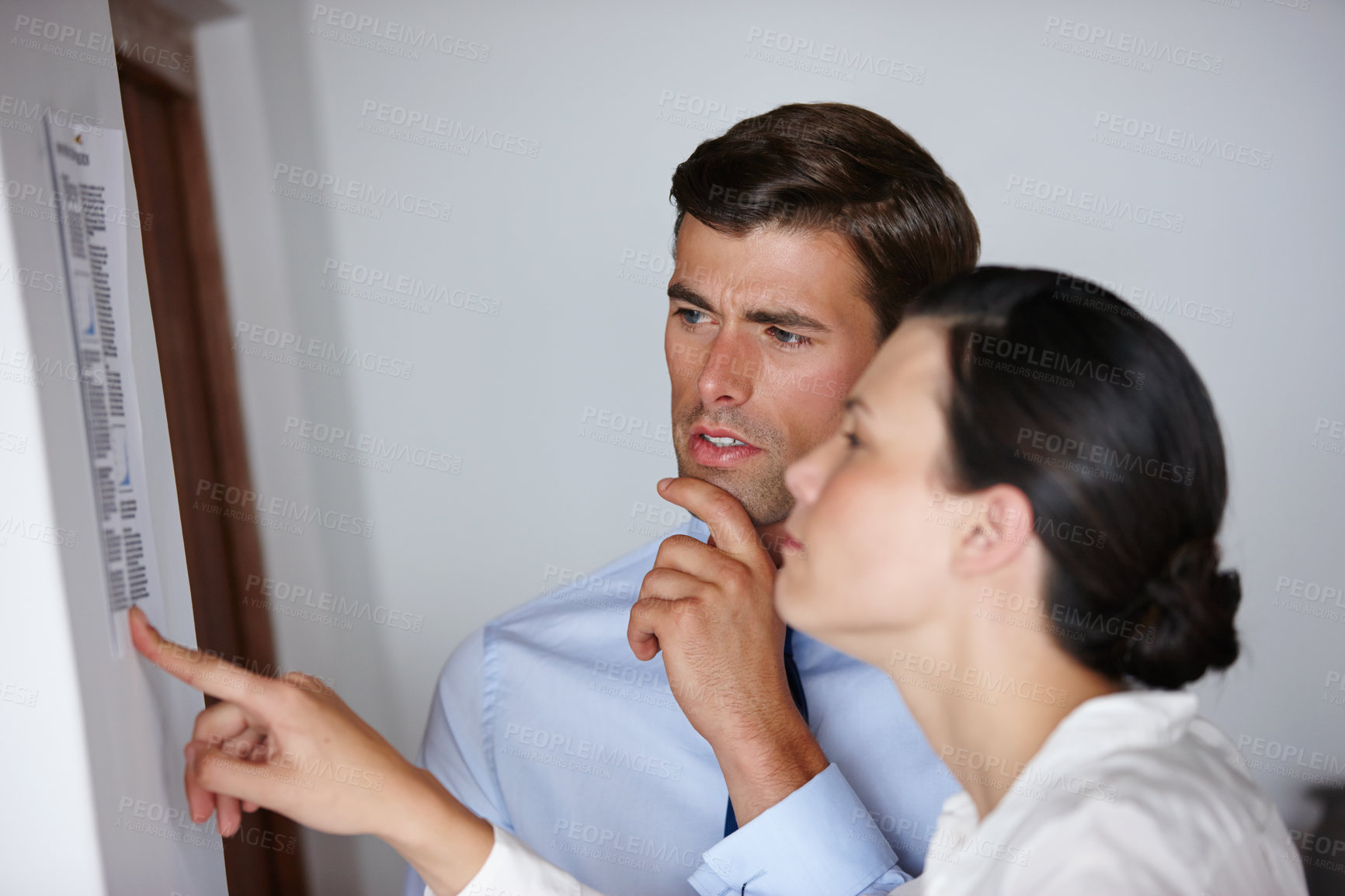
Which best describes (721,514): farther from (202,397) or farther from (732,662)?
(202,397)

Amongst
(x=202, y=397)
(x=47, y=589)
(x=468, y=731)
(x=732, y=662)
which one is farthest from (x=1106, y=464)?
(x=202, y=397)

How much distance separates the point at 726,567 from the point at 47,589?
30.7 inches

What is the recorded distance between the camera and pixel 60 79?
868 millimetres

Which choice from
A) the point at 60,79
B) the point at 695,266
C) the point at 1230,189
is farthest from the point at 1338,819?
the point at 60,79

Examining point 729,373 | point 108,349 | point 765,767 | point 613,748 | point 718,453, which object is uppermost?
point 108,349

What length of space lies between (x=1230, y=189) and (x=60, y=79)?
209cm

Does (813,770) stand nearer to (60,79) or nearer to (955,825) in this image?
(955,825)

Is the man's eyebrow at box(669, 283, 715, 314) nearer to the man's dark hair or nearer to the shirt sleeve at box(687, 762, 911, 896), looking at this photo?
the man's dark hair

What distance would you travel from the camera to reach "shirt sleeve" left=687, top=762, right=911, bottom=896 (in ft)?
3.89

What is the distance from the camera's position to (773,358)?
58.9 inches

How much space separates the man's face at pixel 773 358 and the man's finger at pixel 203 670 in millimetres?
785

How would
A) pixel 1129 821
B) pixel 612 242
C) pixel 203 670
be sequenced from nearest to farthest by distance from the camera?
pixel 1129 821
pixel 203 670
pixel 612 242

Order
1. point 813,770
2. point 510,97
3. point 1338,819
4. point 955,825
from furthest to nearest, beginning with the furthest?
point 510,97 → point 1338,819 → point 813,770 → point 955,825

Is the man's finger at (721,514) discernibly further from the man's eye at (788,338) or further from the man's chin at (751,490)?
the man's eye at (788,338)
